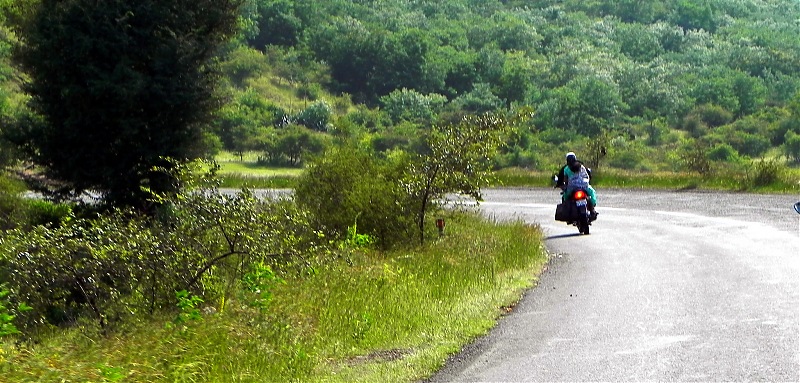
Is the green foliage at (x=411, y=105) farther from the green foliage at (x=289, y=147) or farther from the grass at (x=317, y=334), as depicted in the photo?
the grass at (x=317, y=334)

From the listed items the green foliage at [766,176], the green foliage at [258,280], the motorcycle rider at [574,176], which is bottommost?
the green foliage at [258,280]

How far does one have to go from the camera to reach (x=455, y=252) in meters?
18.1

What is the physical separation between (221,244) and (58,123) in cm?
1211

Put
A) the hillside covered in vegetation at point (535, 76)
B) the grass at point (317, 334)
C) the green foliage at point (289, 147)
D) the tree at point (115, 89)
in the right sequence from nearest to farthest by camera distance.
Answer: the grass at point (317, 334)
the tree at point (115, 89)
the green foliage at point (289, 147)
the hillside covered in vegetation at point (535, 76)

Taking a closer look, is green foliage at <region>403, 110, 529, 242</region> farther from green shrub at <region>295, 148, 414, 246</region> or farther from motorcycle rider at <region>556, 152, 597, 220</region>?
motorcycle rider at <region>556, 152, 597, 220</region>

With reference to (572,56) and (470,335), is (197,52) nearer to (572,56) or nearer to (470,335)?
(470,335)

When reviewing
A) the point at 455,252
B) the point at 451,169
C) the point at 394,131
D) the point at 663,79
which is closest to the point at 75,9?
→ the point at 451,169

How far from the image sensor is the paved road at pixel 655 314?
380 inches

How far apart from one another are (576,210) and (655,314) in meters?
11.2

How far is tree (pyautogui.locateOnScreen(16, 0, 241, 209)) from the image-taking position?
23.2 m

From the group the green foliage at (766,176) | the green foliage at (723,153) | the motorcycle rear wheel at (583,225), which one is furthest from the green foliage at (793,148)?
the motorcycle rear wheel at (583,225)

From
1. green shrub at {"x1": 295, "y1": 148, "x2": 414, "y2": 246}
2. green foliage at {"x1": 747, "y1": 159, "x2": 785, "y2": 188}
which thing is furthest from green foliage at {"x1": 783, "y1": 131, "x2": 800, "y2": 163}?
green shrub at {"x1": 295, "y1": 148, "x2": 414, "y2": 246}

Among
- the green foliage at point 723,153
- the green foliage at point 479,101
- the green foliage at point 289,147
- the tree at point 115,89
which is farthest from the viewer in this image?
the green foliage at point 479,101

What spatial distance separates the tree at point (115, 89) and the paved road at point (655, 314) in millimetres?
8391
